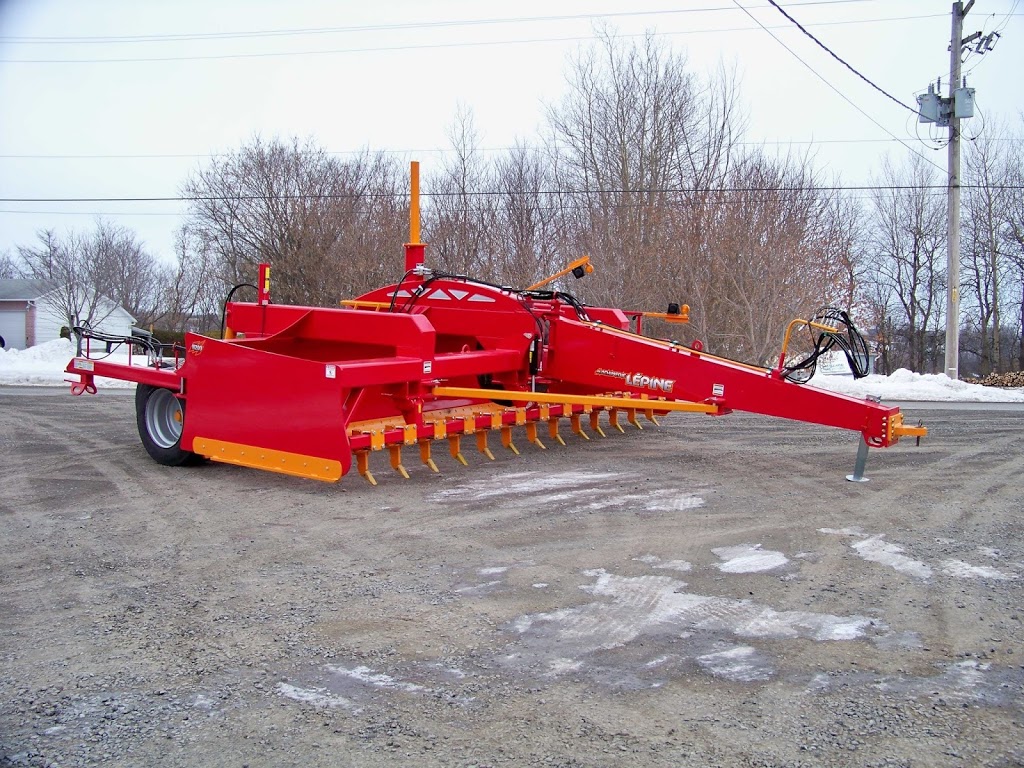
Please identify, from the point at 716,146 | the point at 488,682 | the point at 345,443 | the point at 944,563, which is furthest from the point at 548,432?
the point at 716,146

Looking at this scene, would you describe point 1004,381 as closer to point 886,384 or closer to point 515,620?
point 886,384

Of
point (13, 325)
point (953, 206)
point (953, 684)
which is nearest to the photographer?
point (953, 684)

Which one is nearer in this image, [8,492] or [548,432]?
[8,492]

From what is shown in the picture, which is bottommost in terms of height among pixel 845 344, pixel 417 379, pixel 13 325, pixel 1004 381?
pixel 1004 381

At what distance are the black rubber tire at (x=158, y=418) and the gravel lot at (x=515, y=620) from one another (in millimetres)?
908

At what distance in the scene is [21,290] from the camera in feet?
149

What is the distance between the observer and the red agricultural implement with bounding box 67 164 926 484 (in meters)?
6.87

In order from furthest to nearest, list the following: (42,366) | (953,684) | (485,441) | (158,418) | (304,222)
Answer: (304,222) → (42,366) → (158,418) → (485,441) → (953,684)

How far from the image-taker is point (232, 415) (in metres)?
7.24

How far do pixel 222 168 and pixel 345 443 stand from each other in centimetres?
2751

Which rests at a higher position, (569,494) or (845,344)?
(845,344)

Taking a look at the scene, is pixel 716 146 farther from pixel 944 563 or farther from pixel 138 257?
pixel 138 257

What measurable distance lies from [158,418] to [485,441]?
3.12 m

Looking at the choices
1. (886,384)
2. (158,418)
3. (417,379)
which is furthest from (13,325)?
(417,379)
